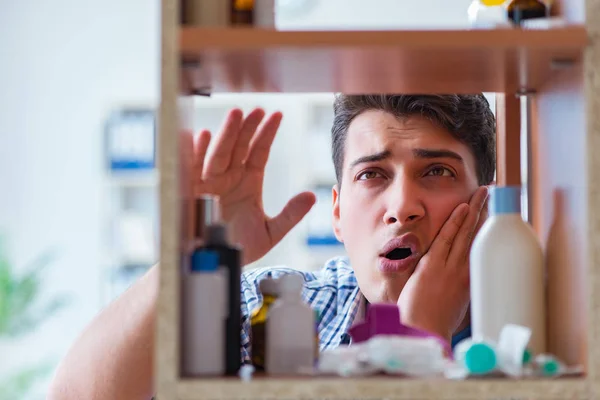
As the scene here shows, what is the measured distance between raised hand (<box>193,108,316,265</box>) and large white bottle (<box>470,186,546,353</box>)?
1.44 ft

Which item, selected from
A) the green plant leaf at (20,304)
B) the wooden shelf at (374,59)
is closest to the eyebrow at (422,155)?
the wooden shelf at (374,59)

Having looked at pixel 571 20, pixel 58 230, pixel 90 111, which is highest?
pixel 90 111

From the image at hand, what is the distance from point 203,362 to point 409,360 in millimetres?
230

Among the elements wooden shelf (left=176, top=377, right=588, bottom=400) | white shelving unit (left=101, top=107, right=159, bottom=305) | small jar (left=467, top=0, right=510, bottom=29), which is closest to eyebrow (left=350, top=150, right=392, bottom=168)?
small jar (left=467, top=0, right=510, bottom=29)

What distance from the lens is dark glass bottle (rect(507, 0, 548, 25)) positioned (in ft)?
3.50

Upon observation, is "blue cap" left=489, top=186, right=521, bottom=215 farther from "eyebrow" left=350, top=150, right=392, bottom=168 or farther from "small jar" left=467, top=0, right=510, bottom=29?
"eyebrow" left=350, top=150, right=392, bottom=168

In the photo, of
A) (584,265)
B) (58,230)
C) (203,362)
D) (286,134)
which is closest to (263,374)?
(203,362)

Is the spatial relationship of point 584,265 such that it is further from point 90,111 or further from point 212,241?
point 90,111

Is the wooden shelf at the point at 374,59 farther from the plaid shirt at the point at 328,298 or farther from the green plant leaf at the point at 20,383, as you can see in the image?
the green plant leaf at the point at 20,383

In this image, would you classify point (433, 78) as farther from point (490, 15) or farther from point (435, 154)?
point (435, 154)

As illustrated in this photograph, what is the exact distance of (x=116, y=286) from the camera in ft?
16.2

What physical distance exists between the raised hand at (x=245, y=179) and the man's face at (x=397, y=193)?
10 cm

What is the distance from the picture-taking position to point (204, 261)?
3.20 feet

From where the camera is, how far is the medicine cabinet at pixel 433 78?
0.92 m
